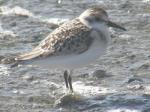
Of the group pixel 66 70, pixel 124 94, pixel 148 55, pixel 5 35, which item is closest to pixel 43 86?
pixel 66 70

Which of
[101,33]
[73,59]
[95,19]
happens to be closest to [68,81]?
[73,59]

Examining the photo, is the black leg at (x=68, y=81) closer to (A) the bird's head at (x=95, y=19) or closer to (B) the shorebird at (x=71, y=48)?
(B) the shorebird at (x=71, y=48)

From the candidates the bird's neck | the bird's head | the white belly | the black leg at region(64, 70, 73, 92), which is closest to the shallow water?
the black leg at region(64, 70, 73, 92)

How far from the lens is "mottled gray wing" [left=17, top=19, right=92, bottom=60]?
1012cm

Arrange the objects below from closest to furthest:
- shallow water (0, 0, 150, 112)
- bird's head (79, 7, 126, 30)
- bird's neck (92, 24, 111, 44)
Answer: shallow water (0, 0, 150, 112) < bird's neck (92, 24, 111, 44) < bird's head (79, 7, 126, 30)

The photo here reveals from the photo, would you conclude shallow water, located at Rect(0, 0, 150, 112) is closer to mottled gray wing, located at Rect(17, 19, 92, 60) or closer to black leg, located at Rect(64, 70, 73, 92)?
black leg, located at Rect(64, 70, 73, 92)

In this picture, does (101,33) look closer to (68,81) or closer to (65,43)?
(65,43)

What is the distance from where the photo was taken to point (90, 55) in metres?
10.3

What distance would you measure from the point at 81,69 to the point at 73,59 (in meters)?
1.61

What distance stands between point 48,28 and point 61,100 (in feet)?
14.6

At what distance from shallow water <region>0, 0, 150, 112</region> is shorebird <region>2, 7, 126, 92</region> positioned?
602mm

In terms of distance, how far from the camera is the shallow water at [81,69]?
33.0 feet

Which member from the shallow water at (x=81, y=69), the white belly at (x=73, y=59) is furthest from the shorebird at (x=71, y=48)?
the shallow water at (x=81, y=69)

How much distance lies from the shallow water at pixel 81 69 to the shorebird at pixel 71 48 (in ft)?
1.98
